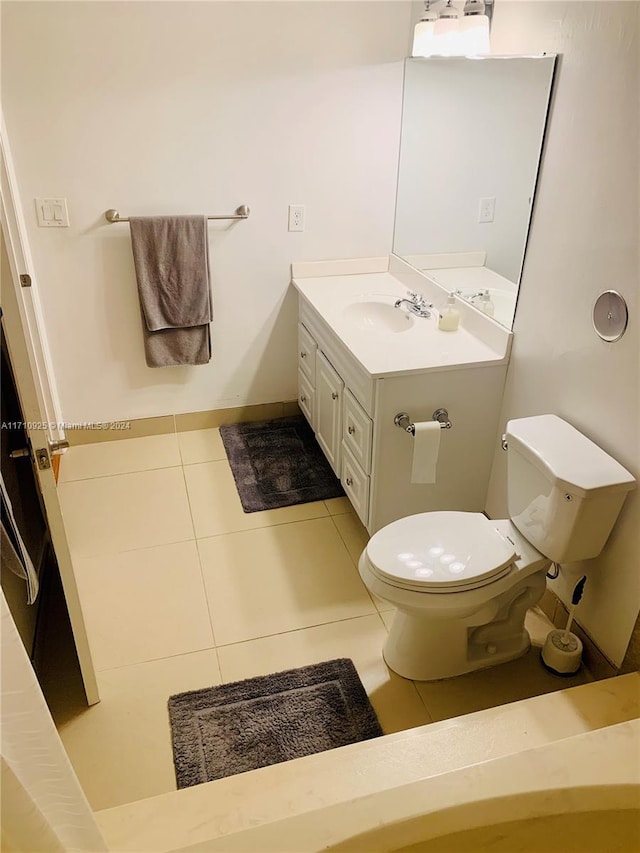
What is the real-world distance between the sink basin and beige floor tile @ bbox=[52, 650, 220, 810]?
4.63 feet

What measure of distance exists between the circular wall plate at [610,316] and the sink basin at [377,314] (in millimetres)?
950

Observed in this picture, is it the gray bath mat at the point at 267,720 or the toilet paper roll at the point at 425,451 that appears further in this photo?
the toilet paper roll at the point at 425,451

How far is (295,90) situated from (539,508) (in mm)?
1954

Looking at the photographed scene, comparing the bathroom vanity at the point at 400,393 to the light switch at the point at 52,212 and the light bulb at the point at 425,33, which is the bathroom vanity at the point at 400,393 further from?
the light switch at the point at 52,212

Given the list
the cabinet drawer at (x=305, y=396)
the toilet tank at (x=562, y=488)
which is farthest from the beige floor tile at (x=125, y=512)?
the toilet tank at (x=562, y=488)

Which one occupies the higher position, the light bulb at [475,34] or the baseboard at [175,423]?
the light bulb at [475,34]

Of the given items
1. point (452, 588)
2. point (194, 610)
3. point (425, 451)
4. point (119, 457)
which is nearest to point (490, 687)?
point (452, 588)

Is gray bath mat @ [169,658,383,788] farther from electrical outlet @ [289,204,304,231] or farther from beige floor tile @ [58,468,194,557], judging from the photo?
electrical outlet @ [289,204,304,231]

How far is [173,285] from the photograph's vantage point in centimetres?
286

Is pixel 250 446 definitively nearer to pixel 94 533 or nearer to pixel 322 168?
pixel 94 533

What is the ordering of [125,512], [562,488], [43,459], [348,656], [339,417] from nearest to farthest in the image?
[43,459] < [562,488] < [348,656] < [339,417] < [125,512]

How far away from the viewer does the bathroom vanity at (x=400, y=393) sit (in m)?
2.23

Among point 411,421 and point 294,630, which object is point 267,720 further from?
point 411,421

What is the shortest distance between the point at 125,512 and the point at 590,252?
196 centimetres
